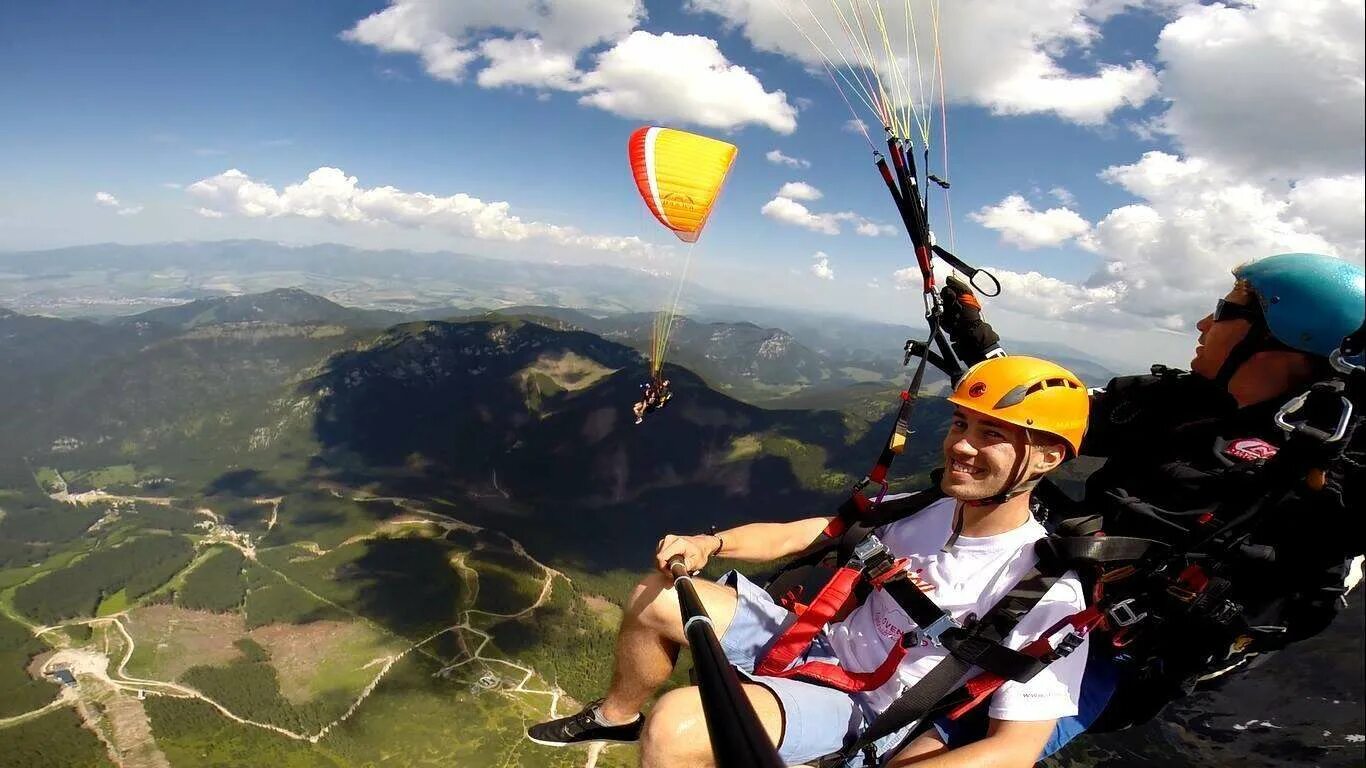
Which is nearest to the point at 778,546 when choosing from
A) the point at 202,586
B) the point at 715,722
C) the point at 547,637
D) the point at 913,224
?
the point at 715,722

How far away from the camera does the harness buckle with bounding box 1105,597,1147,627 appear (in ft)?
11.7

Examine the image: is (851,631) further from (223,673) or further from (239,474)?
(239,474)

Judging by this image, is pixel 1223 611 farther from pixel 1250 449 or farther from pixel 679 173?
pixel 679 173

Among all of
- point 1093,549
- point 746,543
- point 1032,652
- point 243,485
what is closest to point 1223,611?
point 1093,549

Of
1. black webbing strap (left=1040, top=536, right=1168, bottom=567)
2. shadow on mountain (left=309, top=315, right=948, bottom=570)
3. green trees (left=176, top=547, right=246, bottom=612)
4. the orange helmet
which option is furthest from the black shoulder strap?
green trees (left=176, top=547, right=246, bottom=612)

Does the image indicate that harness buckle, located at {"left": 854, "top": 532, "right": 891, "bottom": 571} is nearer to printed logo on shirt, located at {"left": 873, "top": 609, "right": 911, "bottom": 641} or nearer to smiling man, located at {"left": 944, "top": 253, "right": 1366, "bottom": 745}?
printed logo on shirt, located at {"left": 873, "top": 609, "right": 911, "bottom": 641}

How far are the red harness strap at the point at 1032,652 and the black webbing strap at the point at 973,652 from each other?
0.20ft

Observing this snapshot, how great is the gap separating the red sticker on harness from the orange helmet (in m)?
1.07

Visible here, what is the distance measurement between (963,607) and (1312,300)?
3.01m

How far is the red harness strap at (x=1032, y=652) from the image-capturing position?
3336mm

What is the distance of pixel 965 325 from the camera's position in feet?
21.1

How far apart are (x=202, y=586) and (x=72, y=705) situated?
29.1 m

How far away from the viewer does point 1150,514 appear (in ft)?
12.7

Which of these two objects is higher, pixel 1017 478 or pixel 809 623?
pixel 1017 478
